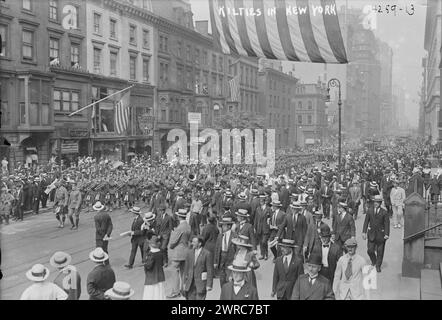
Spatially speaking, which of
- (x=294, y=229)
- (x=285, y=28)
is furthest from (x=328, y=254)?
(x=285, y=28)

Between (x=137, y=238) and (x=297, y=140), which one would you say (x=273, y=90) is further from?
(x=137, y=238)

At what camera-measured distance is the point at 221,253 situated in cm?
934

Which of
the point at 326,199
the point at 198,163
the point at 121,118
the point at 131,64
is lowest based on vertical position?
the point at 326,199

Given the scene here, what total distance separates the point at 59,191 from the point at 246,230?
774 cm

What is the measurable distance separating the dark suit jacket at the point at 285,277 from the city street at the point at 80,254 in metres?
1.66

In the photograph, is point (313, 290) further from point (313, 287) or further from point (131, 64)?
point (131, 64)

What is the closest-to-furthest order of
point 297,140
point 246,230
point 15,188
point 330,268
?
point 330,268
point 246,230
point 15,188
point 297,140

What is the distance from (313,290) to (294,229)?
4435 mm

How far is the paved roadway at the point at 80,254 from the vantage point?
964 cm

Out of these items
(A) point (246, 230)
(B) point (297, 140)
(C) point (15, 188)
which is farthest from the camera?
(B) point (297, 140)

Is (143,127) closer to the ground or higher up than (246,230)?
higher up

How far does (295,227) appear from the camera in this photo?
36.1 feet

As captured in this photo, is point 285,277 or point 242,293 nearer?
point 242,293
